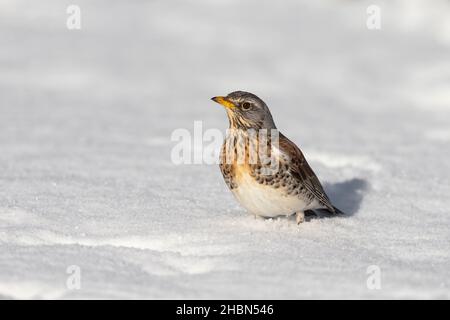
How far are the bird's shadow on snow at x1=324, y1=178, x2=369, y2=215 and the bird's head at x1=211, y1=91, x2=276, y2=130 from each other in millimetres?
1543

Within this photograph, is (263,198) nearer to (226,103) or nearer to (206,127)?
(226,103)

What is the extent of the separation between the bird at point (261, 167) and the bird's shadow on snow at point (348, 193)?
40.8 inches

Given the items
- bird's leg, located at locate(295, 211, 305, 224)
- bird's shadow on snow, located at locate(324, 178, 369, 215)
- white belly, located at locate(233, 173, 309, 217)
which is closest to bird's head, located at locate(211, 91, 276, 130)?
white belly, located at locate(233, 173, 309, 217)

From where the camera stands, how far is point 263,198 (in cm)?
665

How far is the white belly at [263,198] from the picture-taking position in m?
6.61

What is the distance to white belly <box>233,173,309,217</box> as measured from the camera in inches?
260

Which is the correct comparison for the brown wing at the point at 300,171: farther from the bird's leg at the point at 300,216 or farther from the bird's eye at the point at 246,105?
the bird's eye at the point at 246,105

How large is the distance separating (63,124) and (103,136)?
1.03m

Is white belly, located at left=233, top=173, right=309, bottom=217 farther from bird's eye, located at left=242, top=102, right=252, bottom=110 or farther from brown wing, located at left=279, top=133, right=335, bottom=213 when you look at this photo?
bird's eye, located at left=242, top=102, right=252, bottom=110

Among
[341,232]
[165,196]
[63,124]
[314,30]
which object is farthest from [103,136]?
[314,30]

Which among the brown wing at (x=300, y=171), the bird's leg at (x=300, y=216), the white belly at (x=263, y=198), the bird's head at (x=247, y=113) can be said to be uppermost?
the bird's head at (x=247, y=113)

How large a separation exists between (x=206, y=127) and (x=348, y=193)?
13.5 feet

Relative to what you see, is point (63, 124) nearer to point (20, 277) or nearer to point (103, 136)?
point (103, 136)

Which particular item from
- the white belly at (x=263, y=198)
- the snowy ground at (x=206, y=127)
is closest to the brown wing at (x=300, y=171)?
the white belly at (x=263, y=198)
